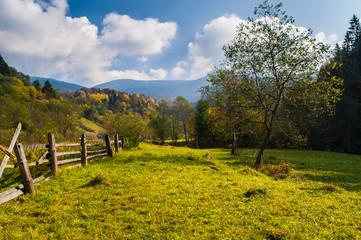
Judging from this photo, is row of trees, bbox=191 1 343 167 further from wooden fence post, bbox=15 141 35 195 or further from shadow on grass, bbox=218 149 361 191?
wooden fence post, bbox=15 141 35 195

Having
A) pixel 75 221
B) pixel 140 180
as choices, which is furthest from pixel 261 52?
pixel 75 221

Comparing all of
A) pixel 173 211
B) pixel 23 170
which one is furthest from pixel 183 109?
pixel 173 211

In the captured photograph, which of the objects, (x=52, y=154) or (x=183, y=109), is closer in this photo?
(x=52, y=154)

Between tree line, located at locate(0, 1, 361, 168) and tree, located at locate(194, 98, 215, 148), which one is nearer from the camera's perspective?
tree line, located at locate(0, 1, 361, 168)

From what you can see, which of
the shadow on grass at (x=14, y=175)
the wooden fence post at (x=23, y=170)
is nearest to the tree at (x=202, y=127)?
the shadow on grass at (x=14, y=175)

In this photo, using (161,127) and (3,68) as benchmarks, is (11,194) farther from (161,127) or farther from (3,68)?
(3,68)

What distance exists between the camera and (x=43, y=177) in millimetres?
9109

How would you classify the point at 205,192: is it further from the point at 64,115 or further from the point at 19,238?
the point at 64,115

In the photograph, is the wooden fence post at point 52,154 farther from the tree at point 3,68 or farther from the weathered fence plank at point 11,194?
the tree at point 3,68

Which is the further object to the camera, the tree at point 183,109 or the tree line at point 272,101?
the tree at point 183,109

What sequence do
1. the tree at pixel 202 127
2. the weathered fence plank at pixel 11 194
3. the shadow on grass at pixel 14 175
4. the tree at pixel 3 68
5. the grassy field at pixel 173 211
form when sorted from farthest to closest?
1. the tree at pixel 3 68
2. the tree at pixel 202 127
3. the shadow on grass at pixel 14 175
4. the weathered fence plank at pixel 11 194
5. the grassy field at pixel 173 211

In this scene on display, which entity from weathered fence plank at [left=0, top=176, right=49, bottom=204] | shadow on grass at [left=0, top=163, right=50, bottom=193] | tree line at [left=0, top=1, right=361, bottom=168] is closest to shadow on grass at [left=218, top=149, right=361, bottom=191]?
tree line at [left=0, top=1, right=361, bottom=168]

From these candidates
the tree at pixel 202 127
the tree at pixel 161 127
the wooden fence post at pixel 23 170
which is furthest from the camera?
the tree at pixel 161 127

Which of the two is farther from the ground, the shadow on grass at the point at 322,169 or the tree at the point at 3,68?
the tree at the point at 3,68
